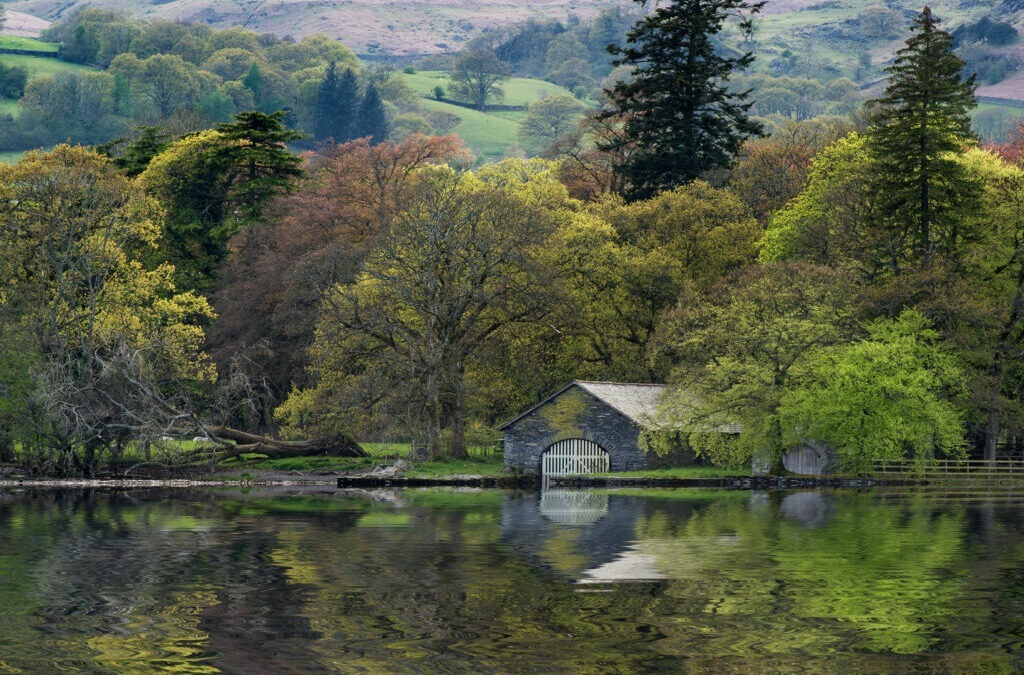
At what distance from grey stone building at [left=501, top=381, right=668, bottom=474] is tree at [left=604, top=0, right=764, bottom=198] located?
920 inches

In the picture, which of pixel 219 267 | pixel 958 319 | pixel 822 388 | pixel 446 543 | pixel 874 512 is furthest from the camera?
pixel 219 267

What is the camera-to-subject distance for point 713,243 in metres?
75.8

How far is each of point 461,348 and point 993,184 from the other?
29.5 m

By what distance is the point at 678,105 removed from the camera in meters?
89.1

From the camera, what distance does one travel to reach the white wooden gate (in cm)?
6519

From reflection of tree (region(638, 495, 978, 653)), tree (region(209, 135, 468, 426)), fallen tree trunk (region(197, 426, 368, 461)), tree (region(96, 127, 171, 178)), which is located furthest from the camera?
tree (region(96, 127, 171, 178))

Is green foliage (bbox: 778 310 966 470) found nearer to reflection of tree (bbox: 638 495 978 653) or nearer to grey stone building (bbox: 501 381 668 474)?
grey stone building (bbox: 501 381 668 474)

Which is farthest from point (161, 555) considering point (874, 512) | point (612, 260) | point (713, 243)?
point (713, 243)

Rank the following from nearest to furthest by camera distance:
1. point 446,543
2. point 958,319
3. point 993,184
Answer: point 446,543
point 958,319
point 993,184

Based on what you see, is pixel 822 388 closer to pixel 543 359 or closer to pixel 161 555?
pixel 543 359

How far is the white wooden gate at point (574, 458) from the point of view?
2566 inches

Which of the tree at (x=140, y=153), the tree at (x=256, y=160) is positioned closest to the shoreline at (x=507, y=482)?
the tree at (x=256, y=160)

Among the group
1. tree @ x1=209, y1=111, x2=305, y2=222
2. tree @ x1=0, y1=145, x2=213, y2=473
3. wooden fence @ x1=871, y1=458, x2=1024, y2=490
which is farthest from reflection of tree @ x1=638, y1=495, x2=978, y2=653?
tree @ x1=209, y1=111, x2=305, y2=222

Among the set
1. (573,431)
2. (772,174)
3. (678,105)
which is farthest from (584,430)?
(678,105)
